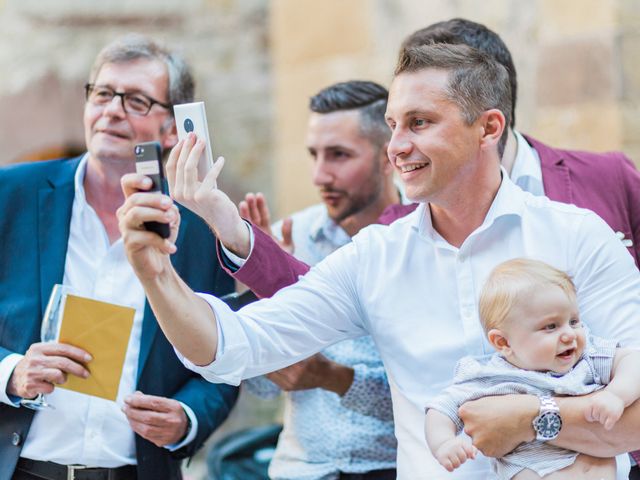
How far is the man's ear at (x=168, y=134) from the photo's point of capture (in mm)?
3826

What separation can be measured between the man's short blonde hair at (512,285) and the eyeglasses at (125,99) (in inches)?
66.0

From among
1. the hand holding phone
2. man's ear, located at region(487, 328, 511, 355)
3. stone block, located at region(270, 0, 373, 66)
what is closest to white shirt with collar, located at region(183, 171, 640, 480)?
man's ear, located at region(487, 328, 511, 355)

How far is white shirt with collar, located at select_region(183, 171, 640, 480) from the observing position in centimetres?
267

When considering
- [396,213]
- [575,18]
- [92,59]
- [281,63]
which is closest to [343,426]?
[396,213]

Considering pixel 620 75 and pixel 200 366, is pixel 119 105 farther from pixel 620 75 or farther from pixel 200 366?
pixel 620 75

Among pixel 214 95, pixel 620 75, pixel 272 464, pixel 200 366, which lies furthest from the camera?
pixel 214 95

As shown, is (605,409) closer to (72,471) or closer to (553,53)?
(72,471)

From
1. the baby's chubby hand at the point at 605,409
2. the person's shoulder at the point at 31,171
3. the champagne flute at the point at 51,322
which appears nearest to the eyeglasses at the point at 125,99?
the person's shoulder at the point at 31,171

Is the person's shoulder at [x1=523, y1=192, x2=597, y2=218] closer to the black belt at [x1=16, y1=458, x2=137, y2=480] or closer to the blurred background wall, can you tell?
the black belt at [x1=16, y1=458, x2=137, y2=480]

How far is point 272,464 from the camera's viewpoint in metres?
3.81

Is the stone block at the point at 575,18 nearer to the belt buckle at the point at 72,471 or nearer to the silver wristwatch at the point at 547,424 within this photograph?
the silver wristwatch at the point at 547,424

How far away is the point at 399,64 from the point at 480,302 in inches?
31.1

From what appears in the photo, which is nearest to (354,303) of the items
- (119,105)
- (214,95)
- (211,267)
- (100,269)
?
(211,267)

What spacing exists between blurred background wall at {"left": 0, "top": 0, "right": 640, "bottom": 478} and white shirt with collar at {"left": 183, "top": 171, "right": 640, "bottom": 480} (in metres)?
1.92
